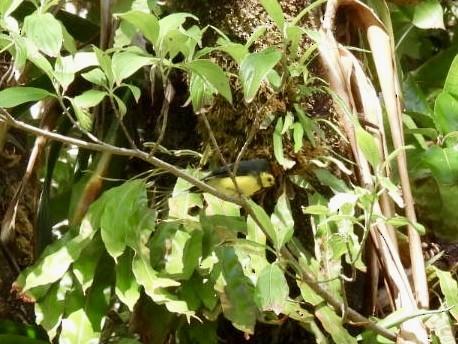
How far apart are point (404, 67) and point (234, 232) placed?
1.18 meters

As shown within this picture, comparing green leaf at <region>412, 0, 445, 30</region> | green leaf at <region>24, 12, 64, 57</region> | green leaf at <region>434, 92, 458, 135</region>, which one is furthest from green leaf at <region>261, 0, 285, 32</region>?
green leaf at <region>412, 0, 445, 30</region>

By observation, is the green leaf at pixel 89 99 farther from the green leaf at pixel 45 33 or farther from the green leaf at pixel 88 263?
the green leaf at pixel 88 263

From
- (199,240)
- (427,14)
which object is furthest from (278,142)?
(427,14)

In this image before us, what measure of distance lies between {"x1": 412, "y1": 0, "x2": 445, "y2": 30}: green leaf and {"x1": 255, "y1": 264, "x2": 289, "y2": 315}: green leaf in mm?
788

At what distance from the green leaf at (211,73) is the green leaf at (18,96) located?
0.18 m

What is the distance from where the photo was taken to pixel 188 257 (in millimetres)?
1013

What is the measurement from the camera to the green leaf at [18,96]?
2.91 feet

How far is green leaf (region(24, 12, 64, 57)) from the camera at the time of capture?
2.73 feet

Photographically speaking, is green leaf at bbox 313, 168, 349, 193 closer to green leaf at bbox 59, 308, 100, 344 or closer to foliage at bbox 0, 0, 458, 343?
foliage at bbox 0, 0, 458, 343

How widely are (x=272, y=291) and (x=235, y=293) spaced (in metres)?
0.12

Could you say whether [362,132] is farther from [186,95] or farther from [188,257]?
[186,95]

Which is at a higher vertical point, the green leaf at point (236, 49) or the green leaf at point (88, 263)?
the green leaf at point (236, 49)

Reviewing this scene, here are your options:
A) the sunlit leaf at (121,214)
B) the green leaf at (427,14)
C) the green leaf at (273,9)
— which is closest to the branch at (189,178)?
the sunlit leaf at (121,214)

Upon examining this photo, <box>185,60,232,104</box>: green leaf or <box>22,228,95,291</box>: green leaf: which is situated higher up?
<box>185,60,232,104</box>: green leaf
